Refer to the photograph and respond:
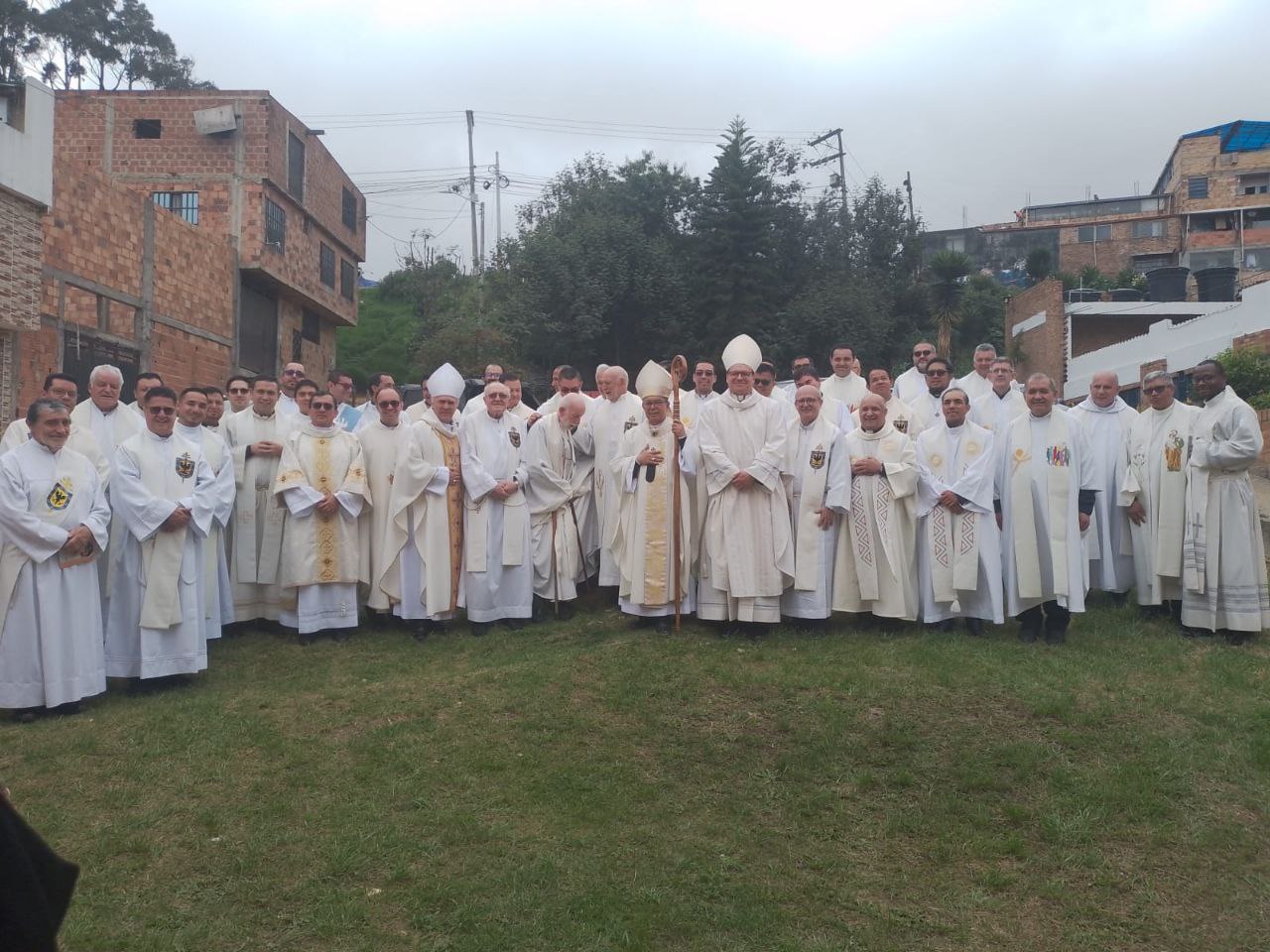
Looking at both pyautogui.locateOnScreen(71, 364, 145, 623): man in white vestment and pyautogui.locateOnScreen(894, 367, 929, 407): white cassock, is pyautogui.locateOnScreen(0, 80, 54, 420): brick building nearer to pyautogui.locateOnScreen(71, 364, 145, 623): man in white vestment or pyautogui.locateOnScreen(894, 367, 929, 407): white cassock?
pyautogui.locateOnScreen(71, 364, 145, 623): man in white vestment

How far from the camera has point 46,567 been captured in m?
6.25

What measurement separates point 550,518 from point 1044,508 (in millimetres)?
4132

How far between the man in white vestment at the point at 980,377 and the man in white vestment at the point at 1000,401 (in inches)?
10.1

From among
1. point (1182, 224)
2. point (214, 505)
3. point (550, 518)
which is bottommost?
point (550, 518)

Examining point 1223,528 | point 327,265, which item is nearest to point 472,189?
point 327,265

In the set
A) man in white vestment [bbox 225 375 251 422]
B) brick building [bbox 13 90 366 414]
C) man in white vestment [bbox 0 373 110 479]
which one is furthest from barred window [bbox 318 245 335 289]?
man in white vestment [bbox 0 373 110 479]

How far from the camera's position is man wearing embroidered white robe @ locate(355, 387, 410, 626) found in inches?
335

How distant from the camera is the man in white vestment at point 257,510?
8492 millimetres

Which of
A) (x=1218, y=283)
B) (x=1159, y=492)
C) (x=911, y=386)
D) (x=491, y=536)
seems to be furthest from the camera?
(x=1218, y=283)

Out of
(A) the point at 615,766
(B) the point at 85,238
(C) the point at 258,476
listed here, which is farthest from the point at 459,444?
(B) the point at 85,238

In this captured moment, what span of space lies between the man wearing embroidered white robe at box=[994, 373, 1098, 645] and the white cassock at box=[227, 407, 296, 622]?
6.04 metres

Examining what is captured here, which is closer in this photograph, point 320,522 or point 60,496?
point 60,496

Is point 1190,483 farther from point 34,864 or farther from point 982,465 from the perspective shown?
point 34,864

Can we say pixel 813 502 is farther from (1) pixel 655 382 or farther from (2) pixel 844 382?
(2) pixel 844 382
